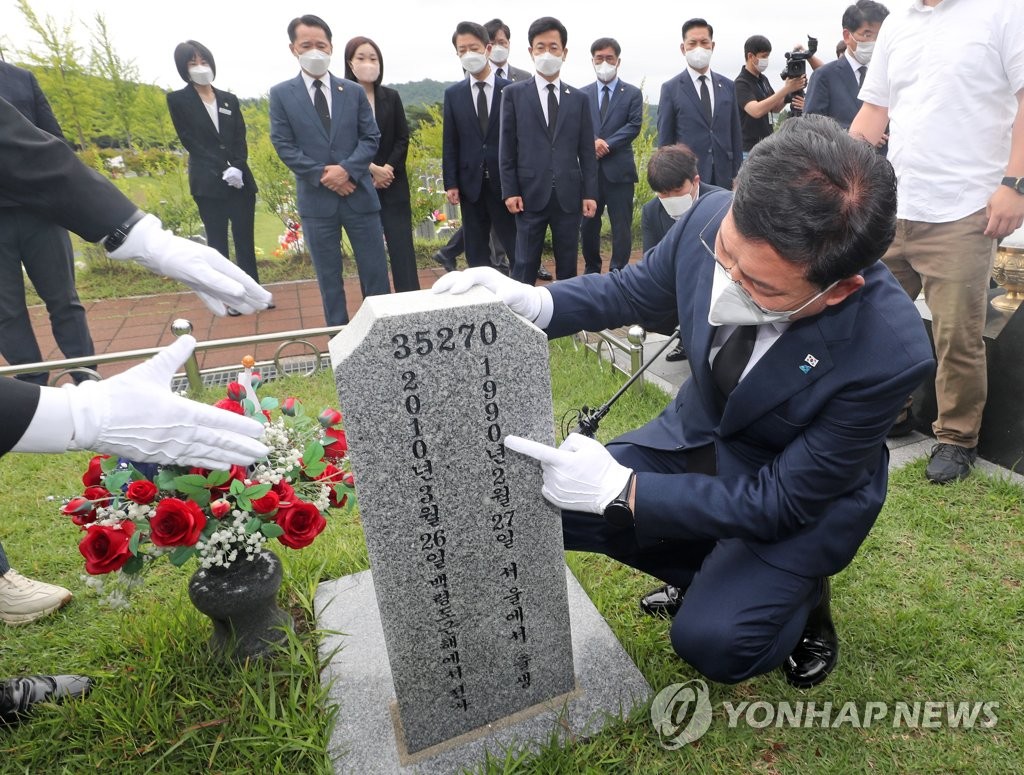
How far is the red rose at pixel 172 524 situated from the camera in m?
1.72

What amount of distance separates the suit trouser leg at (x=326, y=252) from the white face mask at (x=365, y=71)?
1343 mm

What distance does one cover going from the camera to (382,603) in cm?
174

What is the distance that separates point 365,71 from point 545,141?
5.39 feet

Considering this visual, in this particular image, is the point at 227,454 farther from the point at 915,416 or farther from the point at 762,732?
the point at 915,416

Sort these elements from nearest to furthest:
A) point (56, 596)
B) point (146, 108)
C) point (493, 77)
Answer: point (56, 596) → point (493, 77) → point (146, 108)

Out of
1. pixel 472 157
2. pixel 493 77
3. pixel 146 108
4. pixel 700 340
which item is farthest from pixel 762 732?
pixel 146 108

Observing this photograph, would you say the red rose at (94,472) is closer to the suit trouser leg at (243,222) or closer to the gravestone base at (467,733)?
the gravestone base at (467,733)

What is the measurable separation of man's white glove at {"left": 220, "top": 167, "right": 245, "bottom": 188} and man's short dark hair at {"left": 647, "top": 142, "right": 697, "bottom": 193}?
4.15 m

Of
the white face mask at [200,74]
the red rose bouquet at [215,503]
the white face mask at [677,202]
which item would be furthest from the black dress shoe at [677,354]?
the white face mask at [200,74]

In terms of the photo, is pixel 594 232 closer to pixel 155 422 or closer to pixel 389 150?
pixel 389 150

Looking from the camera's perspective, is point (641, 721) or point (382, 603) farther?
point (641, 721)

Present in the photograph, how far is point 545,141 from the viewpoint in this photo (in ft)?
16.8

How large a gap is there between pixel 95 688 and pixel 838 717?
2.33m

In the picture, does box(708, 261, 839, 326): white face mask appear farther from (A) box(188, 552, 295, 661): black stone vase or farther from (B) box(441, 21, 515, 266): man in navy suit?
(B) box(441, 21, 515, 266): man in navy suit
